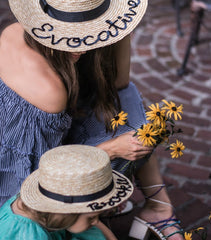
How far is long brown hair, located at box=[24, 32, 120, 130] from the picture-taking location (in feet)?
7.09

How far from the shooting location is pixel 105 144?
7.70 ft

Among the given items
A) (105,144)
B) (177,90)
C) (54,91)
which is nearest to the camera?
(54,91)

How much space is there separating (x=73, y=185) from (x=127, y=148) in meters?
0.55

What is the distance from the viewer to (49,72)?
2.15m

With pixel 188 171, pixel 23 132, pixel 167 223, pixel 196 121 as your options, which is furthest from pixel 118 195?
pixel 196 121

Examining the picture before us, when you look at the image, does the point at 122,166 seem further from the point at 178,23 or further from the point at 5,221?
the point at 178,23

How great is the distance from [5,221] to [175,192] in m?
1.29

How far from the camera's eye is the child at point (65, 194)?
178 centimetres

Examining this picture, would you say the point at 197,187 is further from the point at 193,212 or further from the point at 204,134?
the point at 204,134

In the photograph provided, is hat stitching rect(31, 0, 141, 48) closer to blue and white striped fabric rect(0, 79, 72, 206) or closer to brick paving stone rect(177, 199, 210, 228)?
blue and white striped fabric rect(0, 79, 72, 206)

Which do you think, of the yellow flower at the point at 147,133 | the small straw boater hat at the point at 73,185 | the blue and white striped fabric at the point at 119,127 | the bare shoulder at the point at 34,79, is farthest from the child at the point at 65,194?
the blue and white striped fabric at the point at 119,127

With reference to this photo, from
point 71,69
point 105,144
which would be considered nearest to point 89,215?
point 105,144

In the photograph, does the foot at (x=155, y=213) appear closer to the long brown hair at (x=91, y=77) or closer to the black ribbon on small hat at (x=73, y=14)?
the long brown hair at (x=91, y=77)

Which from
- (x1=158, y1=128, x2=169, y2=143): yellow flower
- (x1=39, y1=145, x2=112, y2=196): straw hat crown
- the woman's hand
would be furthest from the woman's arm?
(x1=39, y1=145, x2=112, y2=196): straw hat crown
